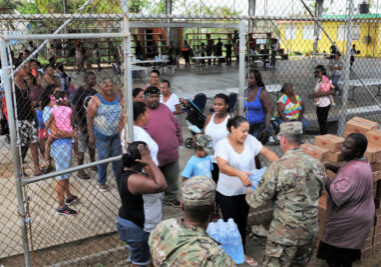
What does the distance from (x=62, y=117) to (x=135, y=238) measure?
2.43 meters

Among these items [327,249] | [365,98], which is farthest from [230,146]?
[365,98]

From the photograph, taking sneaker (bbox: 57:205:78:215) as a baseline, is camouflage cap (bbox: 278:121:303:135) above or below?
above

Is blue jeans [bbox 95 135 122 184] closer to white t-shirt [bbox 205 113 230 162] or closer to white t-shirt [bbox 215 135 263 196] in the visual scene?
white t-shirt [bbox 205 113 230 162]

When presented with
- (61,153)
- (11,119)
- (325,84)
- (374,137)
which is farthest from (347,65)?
(11,119)

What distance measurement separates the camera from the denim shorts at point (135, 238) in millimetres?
3033

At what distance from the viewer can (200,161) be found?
4062 millimetres

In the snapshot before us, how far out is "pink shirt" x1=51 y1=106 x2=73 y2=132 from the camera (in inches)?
189

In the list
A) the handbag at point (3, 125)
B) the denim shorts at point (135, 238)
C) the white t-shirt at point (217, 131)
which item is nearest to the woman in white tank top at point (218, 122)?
the white t-shirt at point (217, 131)

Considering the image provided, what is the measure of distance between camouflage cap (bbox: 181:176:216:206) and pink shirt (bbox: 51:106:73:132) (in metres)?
3.08

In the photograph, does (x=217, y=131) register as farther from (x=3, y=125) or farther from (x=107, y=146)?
Answer: (x=3, y=125)

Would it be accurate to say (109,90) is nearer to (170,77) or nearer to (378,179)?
(378,179)

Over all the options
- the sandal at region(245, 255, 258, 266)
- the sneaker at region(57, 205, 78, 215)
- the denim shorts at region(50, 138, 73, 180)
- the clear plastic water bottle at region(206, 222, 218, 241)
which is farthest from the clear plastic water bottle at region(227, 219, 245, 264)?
the denim shorts at region(50, 138, 73, 180)

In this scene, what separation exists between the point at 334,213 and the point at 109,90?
303 centimetres

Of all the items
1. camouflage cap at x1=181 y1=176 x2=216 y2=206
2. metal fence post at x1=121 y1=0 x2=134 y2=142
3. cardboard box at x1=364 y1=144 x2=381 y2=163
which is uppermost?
metal fence post at x1=121 y1=0 x2=134 y2=142
